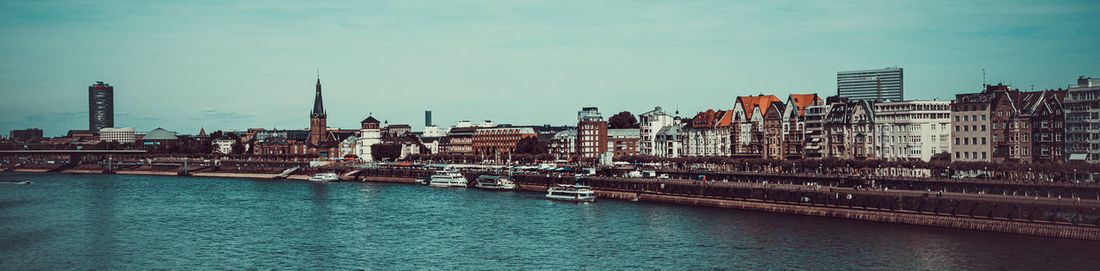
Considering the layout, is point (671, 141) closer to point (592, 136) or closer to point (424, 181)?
point (592, 136)

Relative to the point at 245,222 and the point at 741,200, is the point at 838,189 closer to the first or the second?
the point at 741,200

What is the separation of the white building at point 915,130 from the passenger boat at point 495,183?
2018 inches

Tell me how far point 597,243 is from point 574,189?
42.5 metres

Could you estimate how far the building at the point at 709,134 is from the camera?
155m

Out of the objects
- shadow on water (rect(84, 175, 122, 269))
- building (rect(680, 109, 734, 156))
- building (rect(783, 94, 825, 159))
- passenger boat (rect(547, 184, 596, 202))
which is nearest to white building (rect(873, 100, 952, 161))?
building (rect(783, 94, 825, 159))

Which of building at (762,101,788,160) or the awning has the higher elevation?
building at (762,101,788,160)

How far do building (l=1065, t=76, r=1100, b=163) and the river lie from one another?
127 ft

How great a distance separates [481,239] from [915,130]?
7169 centimetres

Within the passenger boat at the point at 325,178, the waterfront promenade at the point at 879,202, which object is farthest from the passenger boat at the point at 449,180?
the passenger boat at the point at 325,178

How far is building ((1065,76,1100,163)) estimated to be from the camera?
325 ft

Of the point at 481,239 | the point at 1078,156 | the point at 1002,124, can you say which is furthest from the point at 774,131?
the point at 481,239

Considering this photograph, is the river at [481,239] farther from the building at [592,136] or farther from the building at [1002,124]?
the building at [592,136]

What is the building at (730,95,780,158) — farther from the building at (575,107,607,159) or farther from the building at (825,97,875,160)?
the building at (575,107,607,159)

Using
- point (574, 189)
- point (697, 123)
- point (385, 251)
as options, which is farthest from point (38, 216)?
point (697, 123)
